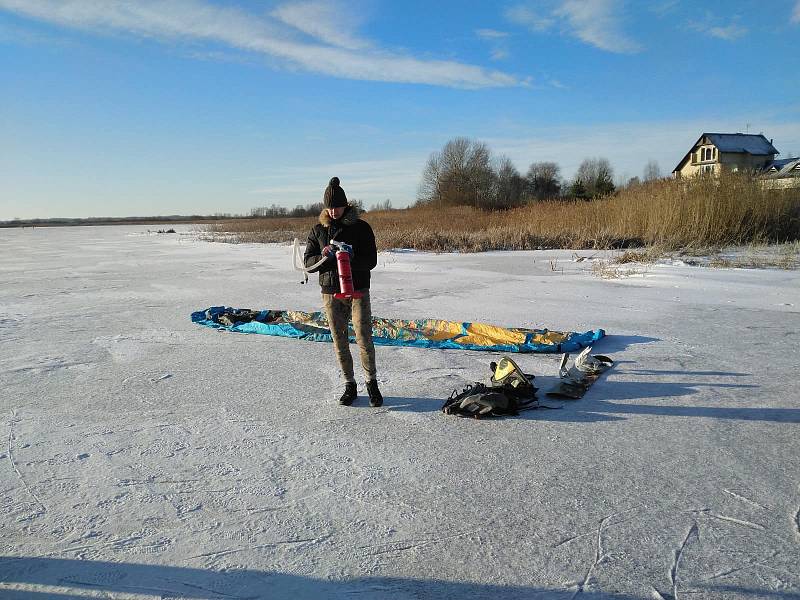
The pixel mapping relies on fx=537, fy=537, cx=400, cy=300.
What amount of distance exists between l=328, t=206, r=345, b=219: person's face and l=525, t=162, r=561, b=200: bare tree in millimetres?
54349

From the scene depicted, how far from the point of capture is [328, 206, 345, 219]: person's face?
386 centimetres

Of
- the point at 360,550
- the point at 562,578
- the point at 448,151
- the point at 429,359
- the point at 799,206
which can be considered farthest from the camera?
the point at 448,151

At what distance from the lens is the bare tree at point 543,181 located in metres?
59.4

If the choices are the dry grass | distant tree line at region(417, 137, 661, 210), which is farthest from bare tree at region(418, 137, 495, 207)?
the dry grass

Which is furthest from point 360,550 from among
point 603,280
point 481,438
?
point 603,280

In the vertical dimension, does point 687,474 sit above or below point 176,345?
below

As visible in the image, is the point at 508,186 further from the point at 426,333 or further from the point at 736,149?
the point at 426,333

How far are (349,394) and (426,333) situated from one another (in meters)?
→ 2.01

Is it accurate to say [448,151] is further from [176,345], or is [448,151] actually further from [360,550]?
[360,550]

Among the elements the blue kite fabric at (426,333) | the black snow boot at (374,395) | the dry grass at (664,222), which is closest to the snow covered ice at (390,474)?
the black snow boot at (374,395)

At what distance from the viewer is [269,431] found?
11.3 ft

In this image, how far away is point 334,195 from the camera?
12.5ft

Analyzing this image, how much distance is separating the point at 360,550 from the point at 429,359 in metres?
3.01

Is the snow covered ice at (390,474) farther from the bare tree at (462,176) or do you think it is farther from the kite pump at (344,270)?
the bare tree at (462,176)
